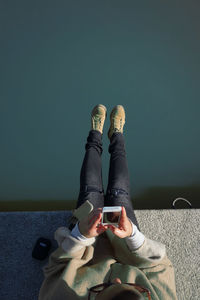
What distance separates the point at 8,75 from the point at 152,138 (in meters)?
0.97

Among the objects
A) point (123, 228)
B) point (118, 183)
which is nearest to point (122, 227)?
point (123, 228)

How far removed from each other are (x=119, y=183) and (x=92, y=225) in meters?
0.31

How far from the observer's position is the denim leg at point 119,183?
92 cm

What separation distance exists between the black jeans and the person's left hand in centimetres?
19

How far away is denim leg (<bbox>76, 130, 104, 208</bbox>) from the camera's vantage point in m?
0.94

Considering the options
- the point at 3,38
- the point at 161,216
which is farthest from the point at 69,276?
the point at 3,38

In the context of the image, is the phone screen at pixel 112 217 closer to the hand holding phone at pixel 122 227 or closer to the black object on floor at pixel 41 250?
the hand holding phone at pixel 122 227

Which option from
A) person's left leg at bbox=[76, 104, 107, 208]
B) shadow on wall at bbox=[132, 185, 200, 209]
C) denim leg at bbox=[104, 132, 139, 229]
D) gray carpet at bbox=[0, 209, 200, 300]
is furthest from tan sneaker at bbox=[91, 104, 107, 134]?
shadow on wall at bbox=[132, 185, 200, 209]

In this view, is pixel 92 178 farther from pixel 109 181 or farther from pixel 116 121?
pixel 116 121

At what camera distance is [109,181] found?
3.33 feet

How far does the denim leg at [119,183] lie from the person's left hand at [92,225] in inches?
8.1

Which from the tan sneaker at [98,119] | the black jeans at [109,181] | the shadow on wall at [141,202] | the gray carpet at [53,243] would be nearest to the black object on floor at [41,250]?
the gray carpet at [53,243]

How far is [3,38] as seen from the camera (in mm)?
1546

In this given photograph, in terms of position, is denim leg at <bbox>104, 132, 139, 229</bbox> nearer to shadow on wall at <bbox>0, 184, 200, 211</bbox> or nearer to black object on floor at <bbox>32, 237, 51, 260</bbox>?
black object on floor at <bbox>32, 237, 51, 260</bbox>
